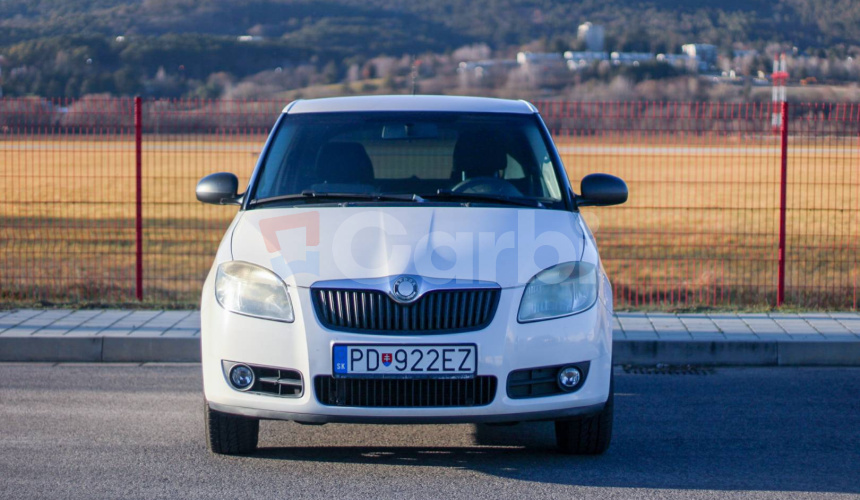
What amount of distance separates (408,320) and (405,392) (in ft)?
1.02

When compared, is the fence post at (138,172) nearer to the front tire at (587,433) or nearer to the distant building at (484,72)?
the front tire at (587,433)

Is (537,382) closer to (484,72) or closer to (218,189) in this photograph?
(218,189)

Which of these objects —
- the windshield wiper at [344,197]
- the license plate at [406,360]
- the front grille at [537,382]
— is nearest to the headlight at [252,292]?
the license plate at [406,360]

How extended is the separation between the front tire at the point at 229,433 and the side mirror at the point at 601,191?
84.0 inches

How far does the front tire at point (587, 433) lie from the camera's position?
4.75 meters

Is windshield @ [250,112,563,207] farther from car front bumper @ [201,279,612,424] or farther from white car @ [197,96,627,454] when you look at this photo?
car front bumper @ [201,279,612,424]

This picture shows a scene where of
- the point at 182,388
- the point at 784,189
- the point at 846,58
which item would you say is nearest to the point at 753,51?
the point at 846,58

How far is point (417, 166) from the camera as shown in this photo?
5980 millimetres

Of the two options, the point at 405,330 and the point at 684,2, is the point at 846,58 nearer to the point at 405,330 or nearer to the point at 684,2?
the point at 405,330

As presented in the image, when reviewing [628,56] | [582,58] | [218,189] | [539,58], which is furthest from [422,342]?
[539,58]

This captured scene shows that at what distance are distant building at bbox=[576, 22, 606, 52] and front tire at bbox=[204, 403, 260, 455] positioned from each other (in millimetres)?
66236

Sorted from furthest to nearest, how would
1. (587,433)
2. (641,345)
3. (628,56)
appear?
(628,56) → (641,345) → (587,433)

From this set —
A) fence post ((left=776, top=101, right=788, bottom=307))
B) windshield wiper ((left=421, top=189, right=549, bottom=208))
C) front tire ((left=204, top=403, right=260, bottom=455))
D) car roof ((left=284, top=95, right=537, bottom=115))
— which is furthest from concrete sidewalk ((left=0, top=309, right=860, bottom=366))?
front tire ((left=204, top=403, right=260, bottom=455))

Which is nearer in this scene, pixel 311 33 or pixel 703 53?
pixel 703 53
